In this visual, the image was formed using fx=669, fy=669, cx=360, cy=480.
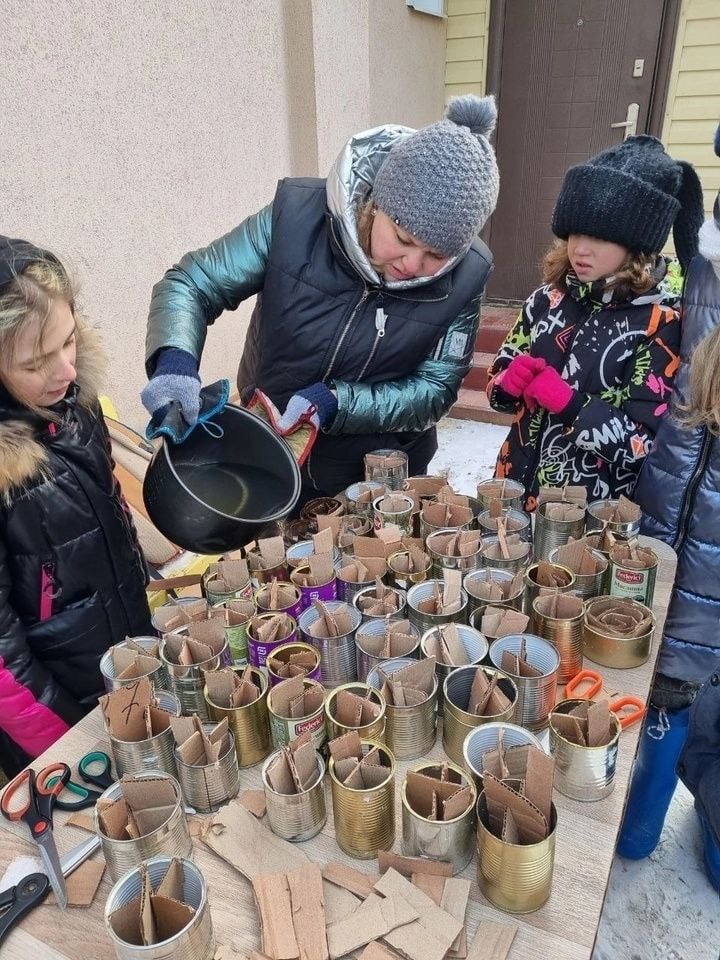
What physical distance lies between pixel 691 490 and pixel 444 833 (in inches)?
Result: 39.1

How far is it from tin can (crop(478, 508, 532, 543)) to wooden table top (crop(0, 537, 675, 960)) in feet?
1.60

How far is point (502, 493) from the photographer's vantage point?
1460mm

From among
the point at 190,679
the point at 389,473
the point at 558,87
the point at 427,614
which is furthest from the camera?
the point at 558,87

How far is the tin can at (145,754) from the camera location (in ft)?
2.85

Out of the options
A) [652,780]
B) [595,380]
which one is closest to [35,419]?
[595,380]

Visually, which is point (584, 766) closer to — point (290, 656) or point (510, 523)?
point (290, 656)

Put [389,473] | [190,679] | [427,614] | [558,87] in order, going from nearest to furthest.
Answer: [190,679]
[427,614]
[389,473]
[558,87]

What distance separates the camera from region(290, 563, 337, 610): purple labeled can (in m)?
1.15

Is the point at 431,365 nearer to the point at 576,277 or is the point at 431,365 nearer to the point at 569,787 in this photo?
the point at 576,277

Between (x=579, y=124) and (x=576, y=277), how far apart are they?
3.86m

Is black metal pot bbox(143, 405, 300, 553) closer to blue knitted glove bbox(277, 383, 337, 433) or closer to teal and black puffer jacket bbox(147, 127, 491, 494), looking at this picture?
blue knitted glove bbox(277, 383, 337, 433)

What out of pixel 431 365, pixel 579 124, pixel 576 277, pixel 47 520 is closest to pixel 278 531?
pixel 47 520

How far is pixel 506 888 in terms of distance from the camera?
0.73 m

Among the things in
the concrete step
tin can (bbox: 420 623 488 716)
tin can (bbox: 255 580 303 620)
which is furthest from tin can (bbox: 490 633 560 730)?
the concrete step
